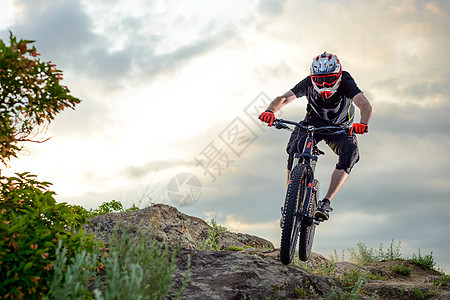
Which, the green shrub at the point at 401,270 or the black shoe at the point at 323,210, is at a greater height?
the green shrub at the point at 401,270

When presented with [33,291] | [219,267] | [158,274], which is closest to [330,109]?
[219,267]

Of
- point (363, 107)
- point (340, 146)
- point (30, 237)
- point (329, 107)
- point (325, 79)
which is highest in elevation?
point (325, 79)

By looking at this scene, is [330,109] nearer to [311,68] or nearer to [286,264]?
[311,68]

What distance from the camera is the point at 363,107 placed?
726 cm

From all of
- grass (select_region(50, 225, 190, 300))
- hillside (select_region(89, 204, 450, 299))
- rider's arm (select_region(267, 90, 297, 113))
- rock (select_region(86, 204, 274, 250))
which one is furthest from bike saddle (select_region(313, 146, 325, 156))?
grass (select_region(50, 225, 190, 300))

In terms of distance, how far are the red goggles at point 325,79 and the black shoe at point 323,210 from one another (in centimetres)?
190

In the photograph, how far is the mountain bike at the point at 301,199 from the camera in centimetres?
643

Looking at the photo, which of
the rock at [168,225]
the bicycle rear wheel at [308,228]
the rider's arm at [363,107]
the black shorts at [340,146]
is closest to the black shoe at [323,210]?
the bicycle rear wheel at [308,228]

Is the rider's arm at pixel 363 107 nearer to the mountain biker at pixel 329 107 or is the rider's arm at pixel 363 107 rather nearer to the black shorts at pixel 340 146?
the mountain biker at pixel 329 107

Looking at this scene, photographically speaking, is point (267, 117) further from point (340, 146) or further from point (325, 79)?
point (340, 146)

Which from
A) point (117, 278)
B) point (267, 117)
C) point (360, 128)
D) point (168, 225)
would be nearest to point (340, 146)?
point (360, 128)

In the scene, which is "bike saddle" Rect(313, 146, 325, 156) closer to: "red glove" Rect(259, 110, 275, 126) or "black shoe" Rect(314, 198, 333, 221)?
"black shoe" Rect(314, 198, 333, 221)

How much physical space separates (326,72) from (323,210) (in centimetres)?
223

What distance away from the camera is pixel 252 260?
639 cm
